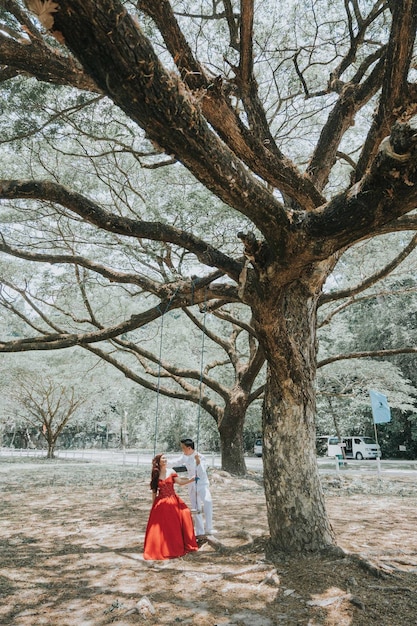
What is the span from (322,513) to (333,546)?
0.94 feet

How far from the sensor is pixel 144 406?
2970 centimetres

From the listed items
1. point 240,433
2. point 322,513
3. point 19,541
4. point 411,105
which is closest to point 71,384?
point 240,433

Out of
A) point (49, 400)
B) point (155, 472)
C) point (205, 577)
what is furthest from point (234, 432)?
point (49, 400)

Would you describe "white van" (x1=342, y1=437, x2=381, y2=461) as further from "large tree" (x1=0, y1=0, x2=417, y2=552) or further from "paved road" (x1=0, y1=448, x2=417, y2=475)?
"large tree" (x1=0, y1=0, x2=417, y2=552)

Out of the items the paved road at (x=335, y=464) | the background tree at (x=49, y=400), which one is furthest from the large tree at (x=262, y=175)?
the background tree at (x=49, y=400)

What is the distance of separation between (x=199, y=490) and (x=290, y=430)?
67.3 inches

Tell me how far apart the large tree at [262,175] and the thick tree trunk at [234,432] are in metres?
5.67

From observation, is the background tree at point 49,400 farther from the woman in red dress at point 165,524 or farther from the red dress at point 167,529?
the red dress at point 167,529

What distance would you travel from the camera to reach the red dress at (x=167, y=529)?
4453 mm

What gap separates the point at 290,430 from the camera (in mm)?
4371

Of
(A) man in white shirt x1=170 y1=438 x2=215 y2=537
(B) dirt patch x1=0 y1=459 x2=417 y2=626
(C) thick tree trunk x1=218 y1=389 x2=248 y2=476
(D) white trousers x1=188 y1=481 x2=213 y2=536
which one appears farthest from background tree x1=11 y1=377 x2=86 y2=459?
(D) white trousers x1=188 y1=481 x2=213 y2=536

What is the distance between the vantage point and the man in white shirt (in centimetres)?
A: 523

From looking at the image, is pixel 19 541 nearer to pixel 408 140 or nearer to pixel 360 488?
pixel 408 140

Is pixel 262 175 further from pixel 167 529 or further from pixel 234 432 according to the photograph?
pixel 234 432
